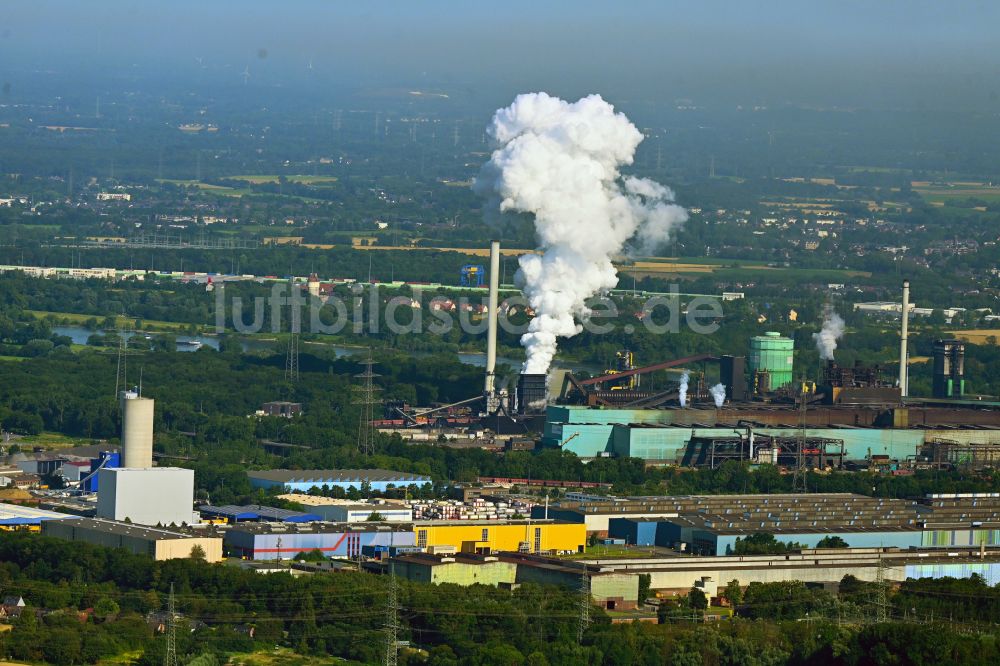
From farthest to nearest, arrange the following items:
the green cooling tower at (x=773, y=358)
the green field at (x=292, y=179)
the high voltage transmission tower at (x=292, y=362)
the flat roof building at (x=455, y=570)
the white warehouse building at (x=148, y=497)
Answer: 1. the green field at (x=292, y=179)
2. the high voltage transmission tower at (x=292, y=362)
3. the green cooling tower at (x=773, y=358)
4. the white warehouse building at (x=148, y=497)
5. the flat roof building at (x=455, y=570)

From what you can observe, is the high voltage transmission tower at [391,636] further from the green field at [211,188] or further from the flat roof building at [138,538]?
the green field at [211,188]

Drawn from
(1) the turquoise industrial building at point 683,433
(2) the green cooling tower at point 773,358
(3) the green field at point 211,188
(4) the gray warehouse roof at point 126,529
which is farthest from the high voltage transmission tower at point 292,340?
(3) the green field at point 211,188

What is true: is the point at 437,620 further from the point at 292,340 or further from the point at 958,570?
the point at 292,340

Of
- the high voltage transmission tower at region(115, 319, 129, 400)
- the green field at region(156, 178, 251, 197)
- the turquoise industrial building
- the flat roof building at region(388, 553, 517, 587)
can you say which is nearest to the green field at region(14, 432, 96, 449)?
the high voltage transmission tower at region(115, 319, 129, 400)

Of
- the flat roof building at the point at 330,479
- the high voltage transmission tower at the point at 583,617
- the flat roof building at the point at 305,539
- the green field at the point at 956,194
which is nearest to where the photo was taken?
the high voltage transmission tower at the point at 583,617

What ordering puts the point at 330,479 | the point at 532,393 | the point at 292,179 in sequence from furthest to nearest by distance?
1. the point at 292,179
2. the point at 532,393
3. the point at 330,479

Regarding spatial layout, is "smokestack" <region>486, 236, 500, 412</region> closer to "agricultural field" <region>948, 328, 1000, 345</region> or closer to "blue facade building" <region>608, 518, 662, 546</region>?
"blue facade building" <region>608, 518, 662, 546</region>

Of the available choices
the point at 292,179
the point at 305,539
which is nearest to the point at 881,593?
the point at 305,539
